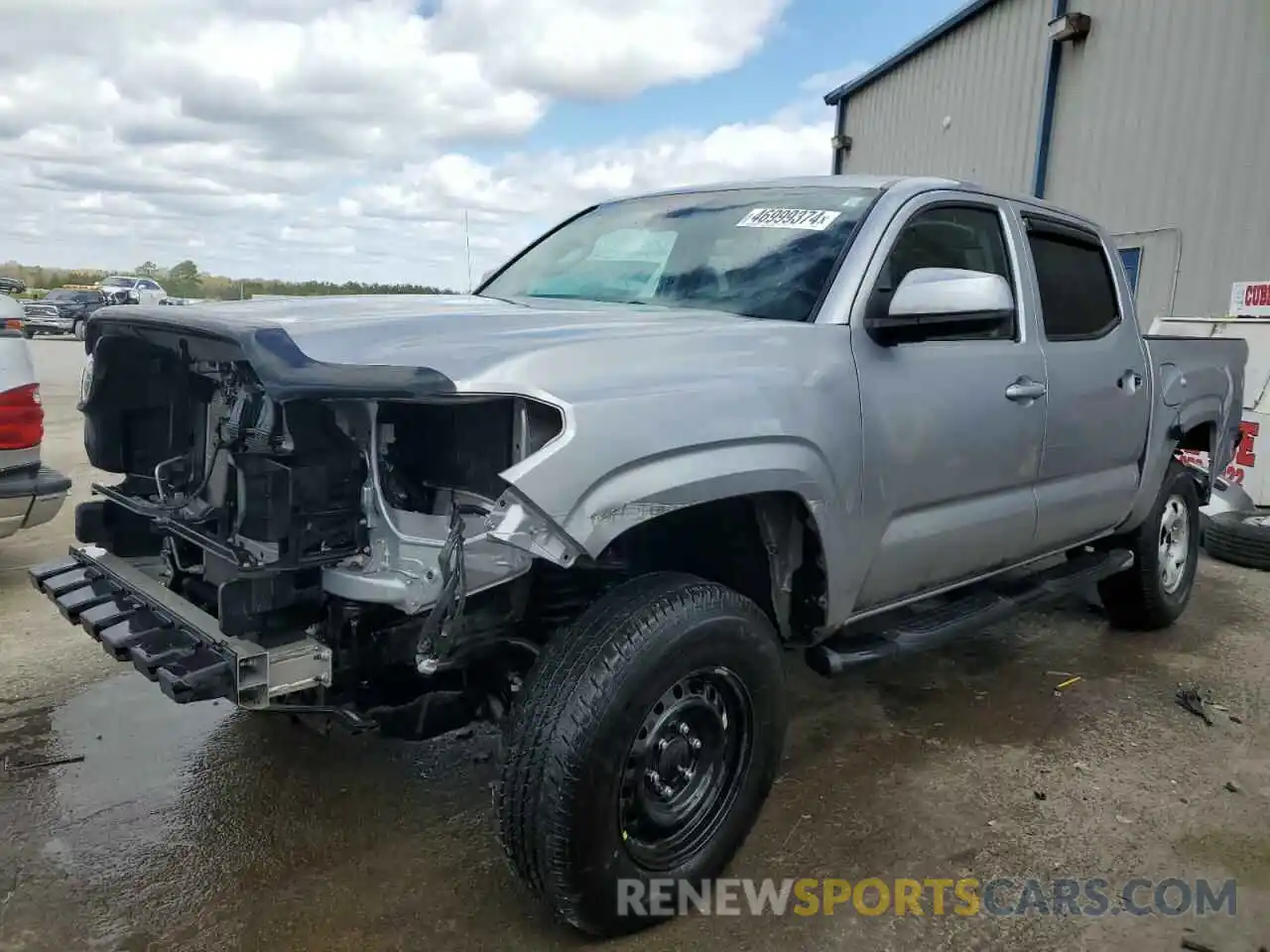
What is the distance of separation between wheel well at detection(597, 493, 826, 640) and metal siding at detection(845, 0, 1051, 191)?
34.5 ft

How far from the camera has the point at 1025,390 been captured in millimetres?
3479

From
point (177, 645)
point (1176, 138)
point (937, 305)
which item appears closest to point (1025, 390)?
point (937, 305)

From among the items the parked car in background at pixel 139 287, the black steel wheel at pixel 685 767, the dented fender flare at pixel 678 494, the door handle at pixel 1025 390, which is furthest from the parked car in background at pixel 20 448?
the parked car in background at pixel 139 287

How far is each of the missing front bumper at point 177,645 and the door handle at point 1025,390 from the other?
96.1 inches

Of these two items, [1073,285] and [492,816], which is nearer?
[492,816]

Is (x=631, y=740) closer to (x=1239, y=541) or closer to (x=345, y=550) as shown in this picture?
(x=345, y=550)

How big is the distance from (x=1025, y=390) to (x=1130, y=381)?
0.99 meters

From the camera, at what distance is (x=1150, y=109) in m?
10.2

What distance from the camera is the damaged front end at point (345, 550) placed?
7.20 ft

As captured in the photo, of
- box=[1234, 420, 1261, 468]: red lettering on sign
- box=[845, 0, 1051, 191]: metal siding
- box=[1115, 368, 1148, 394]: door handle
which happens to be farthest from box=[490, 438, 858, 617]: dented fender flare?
box=[845, 0, 1051, 191]: metal siding

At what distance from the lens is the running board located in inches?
123

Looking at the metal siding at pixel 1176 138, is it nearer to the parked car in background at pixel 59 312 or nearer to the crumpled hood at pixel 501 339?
the crumpled hood at pixel 501 339

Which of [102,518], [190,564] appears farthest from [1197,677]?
[102,518]

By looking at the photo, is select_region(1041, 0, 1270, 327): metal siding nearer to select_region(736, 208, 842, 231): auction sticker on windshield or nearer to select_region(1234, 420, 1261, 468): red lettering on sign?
select_region(1234, 420, 1261, 468): red lettering on sign
